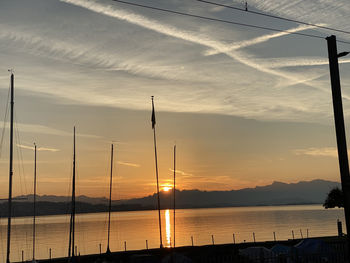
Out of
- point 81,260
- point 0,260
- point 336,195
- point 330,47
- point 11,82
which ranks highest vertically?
point 11,82

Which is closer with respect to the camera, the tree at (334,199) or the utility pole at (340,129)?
the utility pole at (340,129)

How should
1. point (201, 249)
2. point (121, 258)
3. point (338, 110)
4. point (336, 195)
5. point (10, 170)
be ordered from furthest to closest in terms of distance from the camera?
point (336, 195)
point (201, 249)
point (121, 258)
point (10, 170)
point (338, 110)

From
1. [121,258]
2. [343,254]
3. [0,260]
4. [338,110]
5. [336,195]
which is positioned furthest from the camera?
[0,260]

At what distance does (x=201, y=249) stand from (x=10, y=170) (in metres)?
28.7

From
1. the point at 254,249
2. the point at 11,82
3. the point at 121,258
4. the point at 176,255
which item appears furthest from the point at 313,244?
the point at 11,82

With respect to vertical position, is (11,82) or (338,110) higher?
(11,82)

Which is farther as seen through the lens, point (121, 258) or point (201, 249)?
point (201, 249)

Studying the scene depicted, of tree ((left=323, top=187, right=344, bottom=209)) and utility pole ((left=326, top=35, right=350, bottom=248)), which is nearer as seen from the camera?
utility pole ((left=326, top=35, right=350, bottom=248))

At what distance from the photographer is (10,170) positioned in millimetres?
39062

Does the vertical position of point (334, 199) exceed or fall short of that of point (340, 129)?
it falls short

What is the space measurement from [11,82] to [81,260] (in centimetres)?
2497

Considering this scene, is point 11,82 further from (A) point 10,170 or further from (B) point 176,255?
(B) point 176,255

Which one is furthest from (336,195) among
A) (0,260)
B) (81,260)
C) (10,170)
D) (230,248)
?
(0,260)

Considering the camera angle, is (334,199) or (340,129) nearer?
(340,129)
